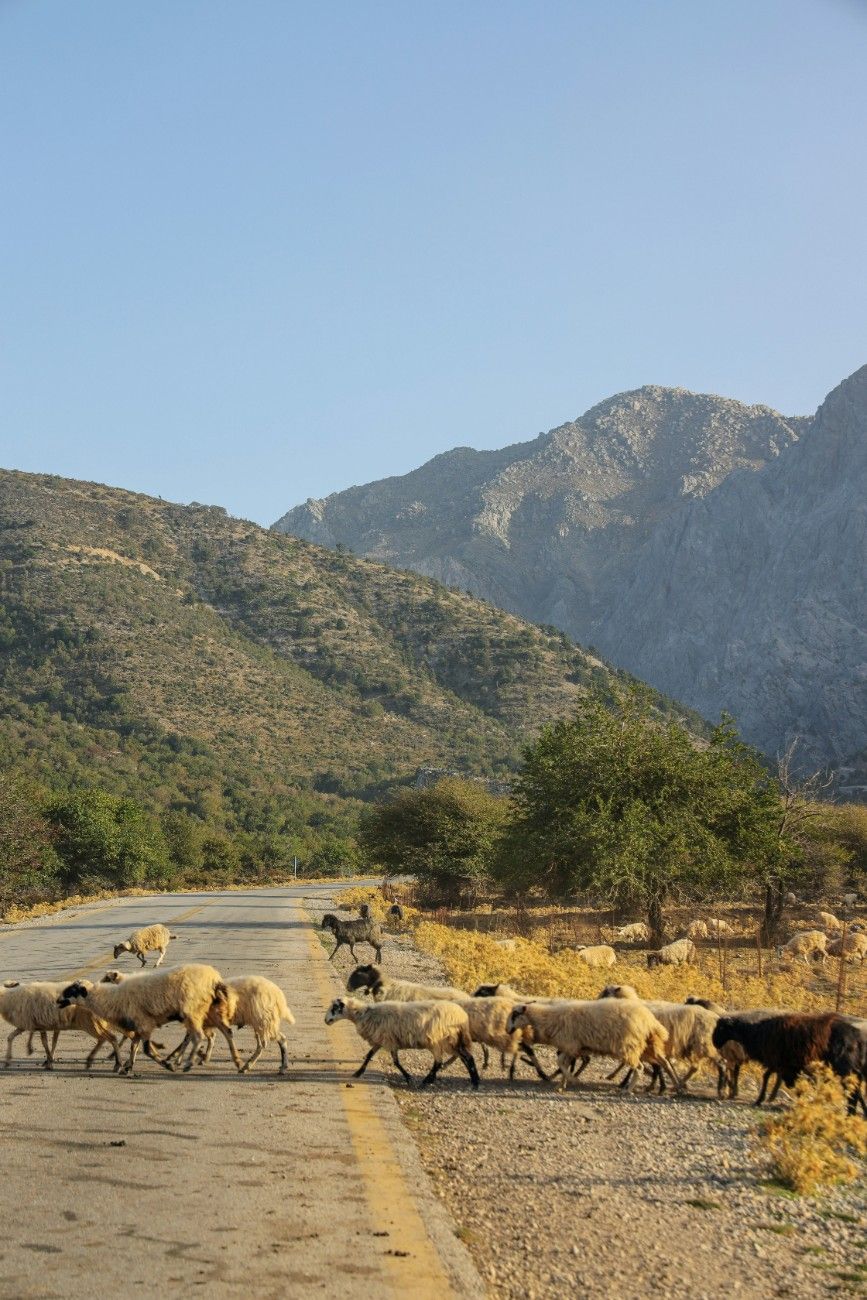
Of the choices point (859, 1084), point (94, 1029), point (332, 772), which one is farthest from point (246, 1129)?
point (332, 772)

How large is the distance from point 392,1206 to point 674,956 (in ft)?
71.4

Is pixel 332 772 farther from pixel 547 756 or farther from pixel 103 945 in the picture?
pixel 103 945

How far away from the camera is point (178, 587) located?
443 feet

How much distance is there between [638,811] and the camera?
112 feet

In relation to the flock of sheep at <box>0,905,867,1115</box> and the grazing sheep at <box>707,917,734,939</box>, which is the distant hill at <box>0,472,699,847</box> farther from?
→ the flock of sheep at <box>0,905,867,1115</box>

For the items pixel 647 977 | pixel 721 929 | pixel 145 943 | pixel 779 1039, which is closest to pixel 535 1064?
pixel 779 1039

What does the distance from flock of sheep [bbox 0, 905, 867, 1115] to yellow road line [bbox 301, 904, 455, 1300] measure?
3.48 ft

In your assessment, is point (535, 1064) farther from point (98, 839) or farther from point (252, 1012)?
point (98, 839)

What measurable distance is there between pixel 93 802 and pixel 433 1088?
5819cm

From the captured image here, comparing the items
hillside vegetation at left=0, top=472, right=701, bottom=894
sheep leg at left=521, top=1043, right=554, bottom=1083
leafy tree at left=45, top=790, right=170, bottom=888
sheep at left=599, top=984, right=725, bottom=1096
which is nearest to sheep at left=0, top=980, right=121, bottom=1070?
sheep leg at left=521, top=1043, right=554, bottom=1083

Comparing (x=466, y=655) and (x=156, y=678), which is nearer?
(x=156, y=678)

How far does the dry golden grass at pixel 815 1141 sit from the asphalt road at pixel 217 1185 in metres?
2.69

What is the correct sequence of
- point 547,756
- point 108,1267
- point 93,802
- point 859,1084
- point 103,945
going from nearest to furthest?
point 108,1267
point 859,1084
point 103,945
point 547,756
point 93,802

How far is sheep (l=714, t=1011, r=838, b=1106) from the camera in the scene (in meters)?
11.1
